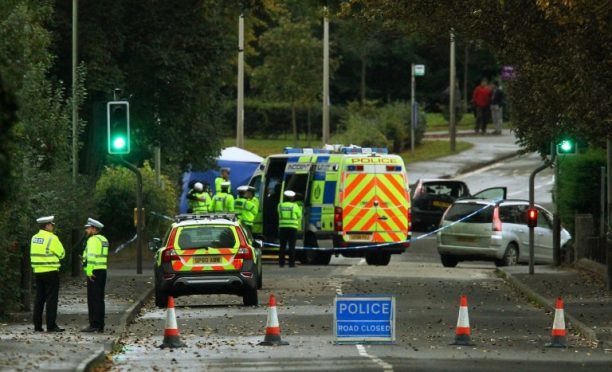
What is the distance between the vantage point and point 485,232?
3625cm

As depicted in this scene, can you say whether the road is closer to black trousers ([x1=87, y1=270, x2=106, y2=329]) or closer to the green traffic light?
black trousers ([x1=87, y1=270, x2=106, y2=329])

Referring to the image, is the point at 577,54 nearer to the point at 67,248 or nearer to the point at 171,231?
the point at 171,231

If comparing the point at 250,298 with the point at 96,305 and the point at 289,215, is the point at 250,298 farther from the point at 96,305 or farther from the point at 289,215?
the point at 289,215

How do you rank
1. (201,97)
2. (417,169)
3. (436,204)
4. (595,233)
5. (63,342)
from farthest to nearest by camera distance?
(417,169), (436,204), (201,97), (595,233), (63,342)

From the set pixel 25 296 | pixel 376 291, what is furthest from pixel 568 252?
pixel 25 296

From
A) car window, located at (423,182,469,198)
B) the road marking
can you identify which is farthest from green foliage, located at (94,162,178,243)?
the road marking

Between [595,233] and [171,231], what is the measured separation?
1166cm

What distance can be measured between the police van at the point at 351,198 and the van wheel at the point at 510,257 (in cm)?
222

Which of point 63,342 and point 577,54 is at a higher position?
point 577,54

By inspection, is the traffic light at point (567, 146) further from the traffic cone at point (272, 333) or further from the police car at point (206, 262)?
the traffic cone at point (272, 333)

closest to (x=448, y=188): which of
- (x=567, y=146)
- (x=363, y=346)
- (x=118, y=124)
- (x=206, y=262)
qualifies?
(x=567, y=146)

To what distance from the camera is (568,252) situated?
118ft

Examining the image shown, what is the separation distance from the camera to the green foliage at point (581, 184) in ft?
119

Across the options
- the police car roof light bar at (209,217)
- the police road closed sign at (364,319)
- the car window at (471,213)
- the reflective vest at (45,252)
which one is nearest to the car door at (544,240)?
the car window at (471,213)
